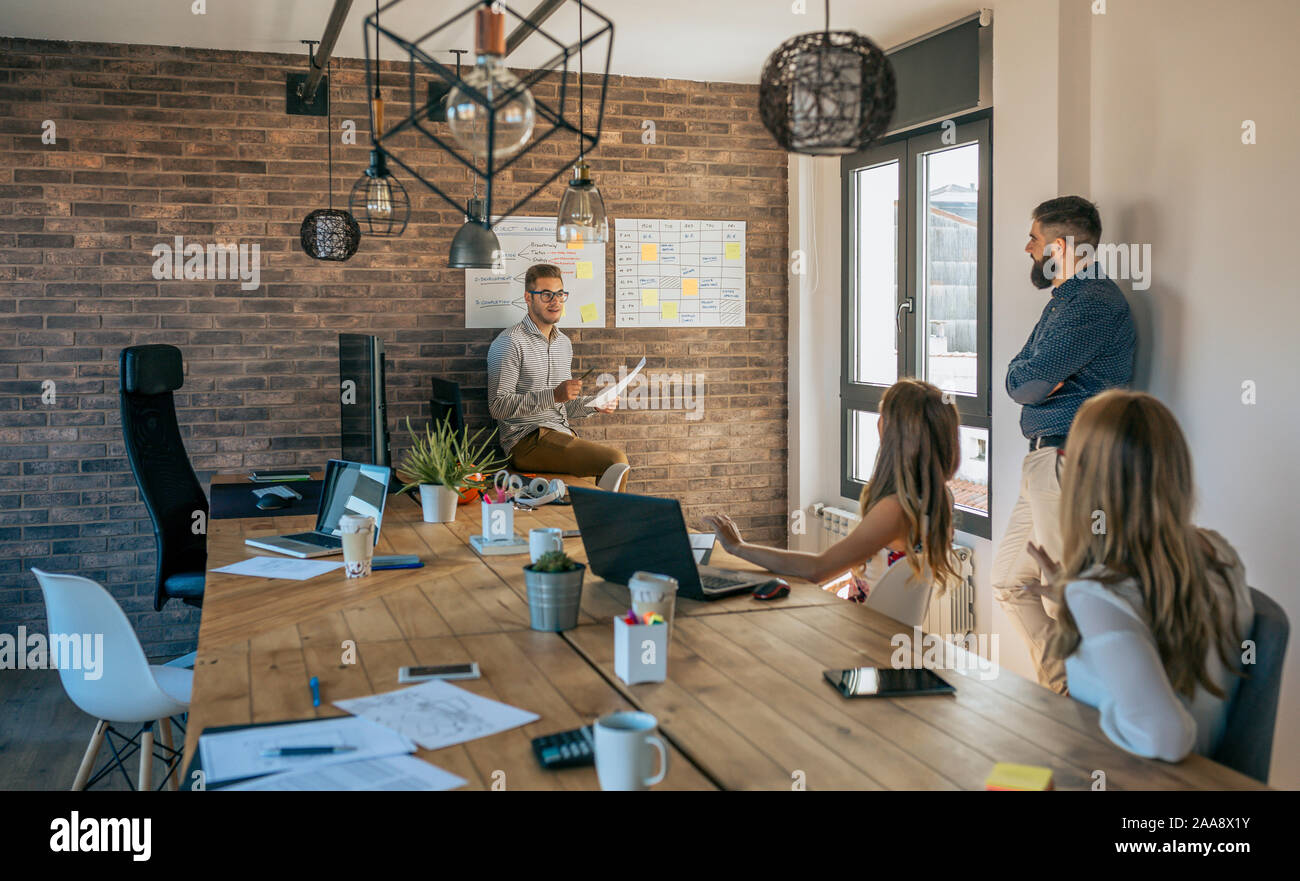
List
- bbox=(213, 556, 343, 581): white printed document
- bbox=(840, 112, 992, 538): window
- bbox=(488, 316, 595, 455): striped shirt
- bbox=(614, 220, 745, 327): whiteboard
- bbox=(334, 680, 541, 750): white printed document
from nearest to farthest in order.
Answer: bbox=(334, 680, 541, 750): white printed document → bbox=(213, 556, 343, 581): white printed document → bbox=(840, 112, 992, 538): window → bbox=(488, 316, 595, 455): striped shirt → bbox=(614, 220, 745, 327): whiteboard

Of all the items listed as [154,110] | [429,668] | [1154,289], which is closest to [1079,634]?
[429,668]

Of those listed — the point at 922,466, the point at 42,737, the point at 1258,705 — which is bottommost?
the point at 42,737

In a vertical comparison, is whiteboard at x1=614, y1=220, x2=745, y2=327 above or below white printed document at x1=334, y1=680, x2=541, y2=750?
above

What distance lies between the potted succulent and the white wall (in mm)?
2327

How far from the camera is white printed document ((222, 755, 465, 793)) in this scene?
4.83 feet

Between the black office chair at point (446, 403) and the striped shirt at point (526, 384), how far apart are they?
11.4 inches

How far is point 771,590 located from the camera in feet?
8.58

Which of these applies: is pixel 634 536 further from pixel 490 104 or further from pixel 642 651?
pixel 490 104

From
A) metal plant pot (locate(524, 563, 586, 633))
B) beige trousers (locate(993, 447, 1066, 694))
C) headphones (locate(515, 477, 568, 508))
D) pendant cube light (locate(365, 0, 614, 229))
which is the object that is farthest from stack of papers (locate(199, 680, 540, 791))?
beige trousers (locate(993, 447, 1066, 694))

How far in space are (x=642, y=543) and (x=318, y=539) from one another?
1.27 metres

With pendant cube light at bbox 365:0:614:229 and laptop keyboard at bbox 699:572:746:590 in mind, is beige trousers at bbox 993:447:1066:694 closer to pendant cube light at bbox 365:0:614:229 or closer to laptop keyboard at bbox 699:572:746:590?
laptop keyboard at bbox 699:572:746:590

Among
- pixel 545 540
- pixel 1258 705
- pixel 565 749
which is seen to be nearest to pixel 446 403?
pixel 545 540
